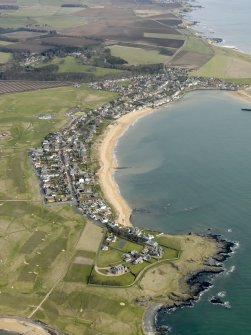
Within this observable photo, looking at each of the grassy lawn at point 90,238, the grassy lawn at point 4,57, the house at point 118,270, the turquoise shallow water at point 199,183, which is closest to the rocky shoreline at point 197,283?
the turquoise shallow water at point 199,183

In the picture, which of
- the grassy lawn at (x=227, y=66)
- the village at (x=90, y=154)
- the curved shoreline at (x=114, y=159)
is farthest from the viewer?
the grassy lawn at (x=227, y=66)

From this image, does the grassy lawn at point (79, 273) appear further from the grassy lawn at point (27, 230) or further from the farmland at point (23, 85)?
the farmland at point (23, 85)

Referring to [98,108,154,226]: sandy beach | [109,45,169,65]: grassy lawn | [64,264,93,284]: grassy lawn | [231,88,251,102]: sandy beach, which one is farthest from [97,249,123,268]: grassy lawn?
[109,45,169,65]: grassy lawn

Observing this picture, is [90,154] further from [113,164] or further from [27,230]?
[27,230]

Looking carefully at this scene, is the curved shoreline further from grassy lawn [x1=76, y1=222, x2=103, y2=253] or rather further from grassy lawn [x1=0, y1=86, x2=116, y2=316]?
grassy lawn [x1=0, y1=86, x2=116, y2=316]

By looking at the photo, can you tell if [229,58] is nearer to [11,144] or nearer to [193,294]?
[11,144]
